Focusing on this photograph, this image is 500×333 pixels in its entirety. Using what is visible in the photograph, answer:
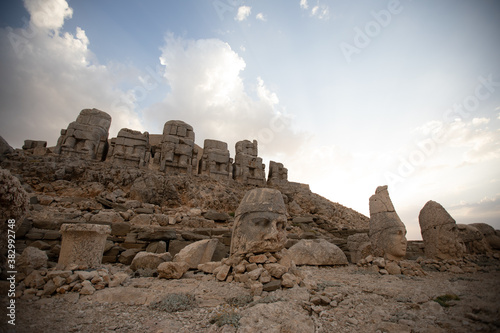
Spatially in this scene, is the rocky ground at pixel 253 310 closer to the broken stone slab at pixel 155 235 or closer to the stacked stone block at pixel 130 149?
the broken stone slab at pixel 155 235

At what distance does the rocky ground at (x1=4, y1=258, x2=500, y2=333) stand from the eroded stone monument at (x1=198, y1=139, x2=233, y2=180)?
12779 mm

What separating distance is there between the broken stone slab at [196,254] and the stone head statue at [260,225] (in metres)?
1.23

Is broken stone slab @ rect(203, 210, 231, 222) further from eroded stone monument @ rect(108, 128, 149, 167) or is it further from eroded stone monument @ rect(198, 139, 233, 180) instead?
eroded stone monument @ rect(108, 128, 149, 167)

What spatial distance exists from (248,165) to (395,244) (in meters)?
12.8

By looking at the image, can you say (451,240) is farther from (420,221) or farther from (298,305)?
Answer: (298,305)

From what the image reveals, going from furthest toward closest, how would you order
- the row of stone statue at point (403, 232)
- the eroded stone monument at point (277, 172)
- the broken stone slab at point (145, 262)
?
the eroded stone monument at point (277, 172)
the row of stone statue at point (403, 232)
the broken stone slab at point (145, 262)

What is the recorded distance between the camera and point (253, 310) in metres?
3.28

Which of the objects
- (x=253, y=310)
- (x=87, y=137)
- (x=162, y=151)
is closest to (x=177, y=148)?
(x=162, y=151)

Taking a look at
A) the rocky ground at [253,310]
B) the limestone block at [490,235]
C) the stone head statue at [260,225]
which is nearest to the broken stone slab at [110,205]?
the rocky ground at [253,310]

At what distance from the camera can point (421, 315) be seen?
123 inches

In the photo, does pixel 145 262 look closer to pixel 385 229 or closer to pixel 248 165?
pixel 385 229

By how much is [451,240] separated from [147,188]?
1294 cm

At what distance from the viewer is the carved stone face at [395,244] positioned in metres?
7.15

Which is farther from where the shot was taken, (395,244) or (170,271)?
(395,244)
